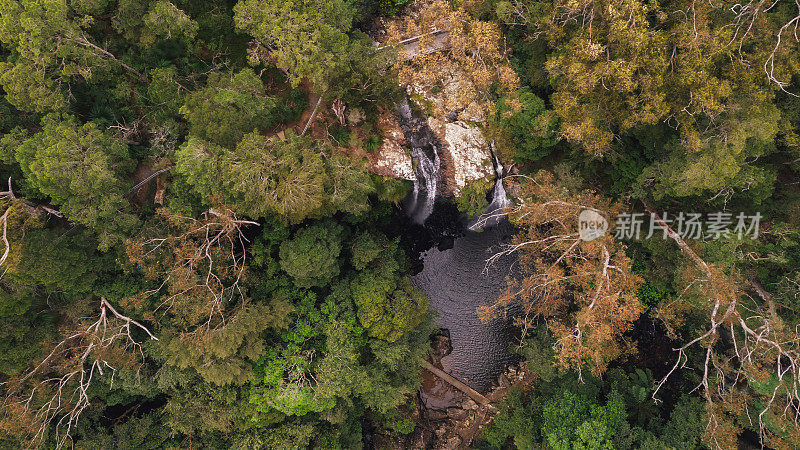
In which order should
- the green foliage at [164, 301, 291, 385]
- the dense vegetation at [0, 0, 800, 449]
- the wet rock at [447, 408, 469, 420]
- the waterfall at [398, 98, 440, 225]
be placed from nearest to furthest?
the dense vegetation at [0, 0, 800, 449]
the green foliage at [164, 301, 291, 385]
the waterfall at [398, 98, 440, 225]
the wet rock at [447, 408, 469, 420]

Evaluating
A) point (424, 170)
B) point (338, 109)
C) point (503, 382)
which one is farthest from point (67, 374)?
point (503, 382)

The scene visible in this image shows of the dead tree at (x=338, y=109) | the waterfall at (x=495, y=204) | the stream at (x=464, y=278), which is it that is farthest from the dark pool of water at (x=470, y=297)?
the dead tree at (x=338, y=109)

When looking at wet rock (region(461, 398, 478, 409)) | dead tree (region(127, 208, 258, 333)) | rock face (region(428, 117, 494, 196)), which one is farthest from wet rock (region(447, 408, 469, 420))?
dead tree (region(127, 208, 258, 333))

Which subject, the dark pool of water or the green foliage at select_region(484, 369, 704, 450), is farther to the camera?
the dark pool of water

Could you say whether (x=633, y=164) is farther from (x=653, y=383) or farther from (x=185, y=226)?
(x=185, y=226)

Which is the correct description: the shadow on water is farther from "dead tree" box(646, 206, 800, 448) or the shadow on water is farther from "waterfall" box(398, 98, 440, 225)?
"dead tree" box(646, 206, 800, 448)

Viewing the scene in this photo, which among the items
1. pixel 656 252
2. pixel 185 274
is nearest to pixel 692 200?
pixel 656 252

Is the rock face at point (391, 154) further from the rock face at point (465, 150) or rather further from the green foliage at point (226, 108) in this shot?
the green foliage at point (226, 108)
